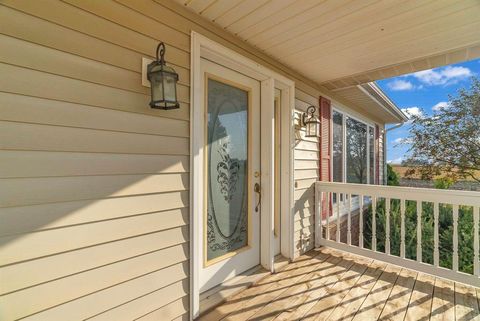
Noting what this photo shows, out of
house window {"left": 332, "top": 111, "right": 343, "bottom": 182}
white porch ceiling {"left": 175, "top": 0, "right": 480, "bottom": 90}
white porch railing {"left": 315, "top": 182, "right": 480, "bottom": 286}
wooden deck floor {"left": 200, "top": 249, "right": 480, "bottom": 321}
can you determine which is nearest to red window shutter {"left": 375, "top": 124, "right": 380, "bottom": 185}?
white porch railing {"left": 315, "top": 182, "right": 480, "bottom": 286}

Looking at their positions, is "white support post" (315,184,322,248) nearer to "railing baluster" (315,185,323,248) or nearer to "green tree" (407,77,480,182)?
"railing baluster" (315,185,323,248)

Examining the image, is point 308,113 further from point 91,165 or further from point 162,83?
point 91,165

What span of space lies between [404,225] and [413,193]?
51 cm

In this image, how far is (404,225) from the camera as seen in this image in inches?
113

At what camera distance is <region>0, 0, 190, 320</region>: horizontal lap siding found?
1.13 meters

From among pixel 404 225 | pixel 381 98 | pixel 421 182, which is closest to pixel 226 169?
pixel 404 225

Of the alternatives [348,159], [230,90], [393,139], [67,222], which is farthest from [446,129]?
[67,222]

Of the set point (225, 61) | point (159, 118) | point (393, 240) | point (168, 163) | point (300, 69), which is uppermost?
point (300, 69)

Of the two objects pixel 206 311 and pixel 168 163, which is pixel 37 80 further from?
pixel 206 311

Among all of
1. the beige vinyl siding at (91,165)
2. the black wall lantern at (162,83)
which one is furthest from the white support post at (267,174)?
the black wall lantern at (162,83)

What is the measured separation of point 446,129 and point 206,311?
9.95 m

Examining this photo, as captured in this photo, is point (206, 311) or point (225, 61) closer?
point (206, 311)

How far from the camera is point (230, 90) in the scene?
235 cm

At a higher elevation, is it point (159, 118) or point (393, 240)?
point (159, 118)
